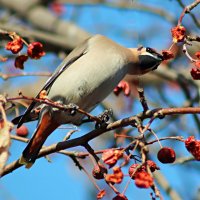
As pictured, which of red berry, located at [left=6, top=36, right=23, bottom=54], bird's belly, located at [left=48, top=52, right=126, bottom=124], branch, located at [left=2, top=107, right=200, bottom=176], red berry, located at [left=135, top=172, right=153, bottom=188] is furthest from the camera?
bird's belly, located at [left=48, top=52, right=126, bottom=124]

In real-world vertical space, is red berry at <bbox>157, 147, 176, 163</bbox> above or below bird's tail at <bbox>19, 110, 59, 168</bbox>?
above

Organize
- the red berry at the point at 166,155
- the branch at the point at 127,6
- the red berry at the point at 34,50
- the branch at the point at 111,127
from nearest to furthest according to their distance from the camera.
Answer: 1. the branch at the point at 111,127
2. the red berry at the point at 166,155
3. the red berry at the point at 34,50
4. the branch at the point at 127,6

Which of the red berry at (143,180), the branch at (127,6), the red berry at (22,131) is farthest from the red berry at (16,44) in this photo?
the branch at (127,6)

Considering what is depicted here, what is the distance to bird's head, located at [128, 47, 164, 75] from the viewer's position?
12.6 feet

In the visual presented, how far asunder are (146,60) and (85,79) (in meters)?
0.46

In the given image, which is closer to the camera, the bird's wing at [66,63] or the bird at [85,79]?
the bird at [85,79]

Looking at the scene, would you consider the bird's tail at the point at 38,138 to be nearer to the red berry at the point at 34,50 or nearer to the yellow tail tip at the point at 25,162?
the yellow tail tip at the point at 25,162

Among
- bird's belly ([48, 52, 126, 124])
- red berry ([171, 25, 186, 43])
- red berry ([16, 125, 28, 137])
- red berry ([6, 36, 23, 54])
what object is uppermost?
red berry ([171, 25, 186, 43])

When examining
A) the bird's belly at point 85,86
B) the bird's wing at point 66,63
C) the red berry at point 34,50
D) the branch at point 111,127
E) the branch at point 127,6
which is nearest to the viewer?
the branch at point 111,127

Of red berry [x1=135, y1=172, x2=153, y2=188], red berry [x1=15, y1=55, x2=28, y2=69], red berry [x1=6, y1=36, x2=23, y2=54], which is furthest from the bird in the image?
red berry [x1=135, y1=172, x2=153, y2=188]

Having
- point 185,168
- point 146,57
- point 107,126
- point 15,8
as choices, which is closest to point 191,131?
point 185,168

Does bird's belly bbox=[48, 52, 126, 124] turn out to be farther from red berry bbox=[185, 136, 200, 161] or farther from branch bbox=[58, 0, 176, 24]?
branch bbox=[58, 0, 176, 24]

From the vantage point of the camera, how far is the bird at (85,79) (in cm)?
368

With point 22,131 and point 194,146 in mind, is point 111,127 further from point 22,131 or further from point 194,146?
point 22,131
